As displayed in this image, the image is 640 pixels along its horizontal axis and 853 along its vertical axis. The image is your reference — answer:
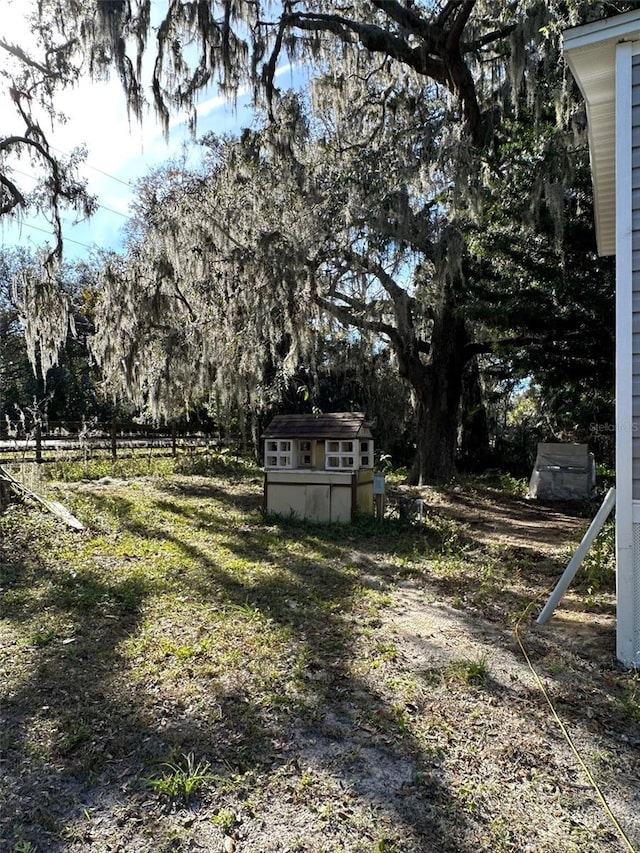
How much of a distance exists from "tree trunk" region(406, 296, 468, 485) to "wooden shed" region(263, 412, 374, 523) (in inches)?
132

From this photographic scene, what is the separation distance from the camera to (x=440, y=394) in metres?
10.4

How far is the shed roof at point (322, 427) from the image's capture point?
7000 millimetres

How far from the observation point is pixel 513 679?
2.93m

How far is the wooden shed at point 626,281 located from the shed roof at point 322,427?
4008 millimetres

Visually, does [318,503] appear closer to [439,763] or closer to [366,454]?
[366,454]

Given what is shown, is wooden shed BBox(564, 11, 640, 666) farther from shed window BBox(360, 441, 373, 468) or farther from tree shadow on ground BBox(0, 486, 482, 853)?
shed window BBox(360, 441, 373, 468)

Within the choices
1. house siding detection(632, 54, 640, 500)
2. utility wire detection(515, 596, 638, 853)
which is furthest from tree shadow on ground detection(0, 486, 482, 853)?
house siding detection(632, 54, 640, 500)

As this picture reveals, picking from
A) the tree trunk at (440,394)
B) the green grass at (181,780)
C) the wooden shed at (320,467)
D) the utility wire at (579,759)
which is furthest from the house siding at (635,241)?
the tree trunk at (440,394)

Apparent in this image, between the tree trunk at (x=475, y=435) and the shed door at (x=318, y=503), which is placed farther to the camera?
the tree trunk at (x=475, y=435)

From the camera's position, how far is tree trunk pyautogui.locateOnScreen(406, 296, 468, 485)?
10.4 meters

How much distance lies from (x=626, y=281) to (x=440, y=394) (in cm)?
732

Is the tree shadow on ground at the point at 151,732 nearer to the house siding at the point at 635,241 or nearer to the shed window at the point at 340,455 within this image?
the house siding at the point at 635,241

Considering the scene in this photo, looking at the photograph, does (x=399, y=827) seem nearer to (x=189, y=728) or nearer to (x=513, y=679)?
(x=189, y=728)

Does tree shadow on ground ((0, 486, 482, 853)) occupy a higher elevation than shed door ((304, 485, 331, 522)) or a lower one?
lower
